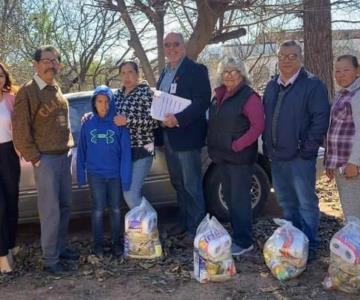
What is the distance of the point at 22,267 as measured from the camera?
4.54 m

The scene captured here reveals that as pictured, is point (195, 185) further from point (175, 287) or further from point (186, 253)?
point (175, 287)

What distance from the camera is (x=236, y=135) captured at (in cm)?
431

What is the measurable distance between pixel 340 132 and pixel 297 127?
0.33m

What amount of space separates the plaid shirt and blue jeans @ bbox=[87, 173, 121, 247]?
1757 mm

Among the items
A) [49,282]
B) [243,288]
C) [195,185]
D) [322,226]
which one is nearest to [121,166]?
[195,185]

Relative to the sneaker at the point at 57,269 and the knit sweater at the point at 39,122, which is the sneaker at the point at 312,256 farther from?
the knit sweater at the point at 39,122

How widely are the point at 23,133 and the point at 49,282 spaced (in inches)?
46.2

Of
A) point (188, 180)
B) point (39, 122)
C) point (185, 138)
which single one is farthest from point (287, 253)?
point (39, 122)

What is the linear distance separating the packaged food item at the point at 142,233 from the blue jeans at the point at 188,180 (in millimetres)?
472

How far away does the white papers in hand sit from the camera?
4.53m

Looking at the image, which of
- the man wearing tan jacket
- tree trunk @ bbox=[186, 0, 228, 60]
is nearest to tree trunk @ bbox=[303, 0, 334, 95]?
tree trunk @ bbox=[186, 0, 228, 60]

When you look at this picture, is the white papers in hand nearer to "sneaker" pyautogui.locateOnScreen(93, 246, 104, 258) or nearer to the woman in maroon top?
the woman in maroon top

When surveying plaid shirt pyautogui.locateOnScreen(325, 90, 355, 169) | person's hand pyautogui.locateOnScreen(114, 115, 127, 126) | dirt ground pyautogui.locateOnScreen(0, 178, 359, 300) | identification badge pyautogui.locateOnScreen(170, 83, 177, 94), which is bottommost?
dirt ground pyautogui.locateOnScreen(0, 178, 359, 300)

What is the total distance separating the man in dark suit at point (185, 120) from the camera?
181 inches
